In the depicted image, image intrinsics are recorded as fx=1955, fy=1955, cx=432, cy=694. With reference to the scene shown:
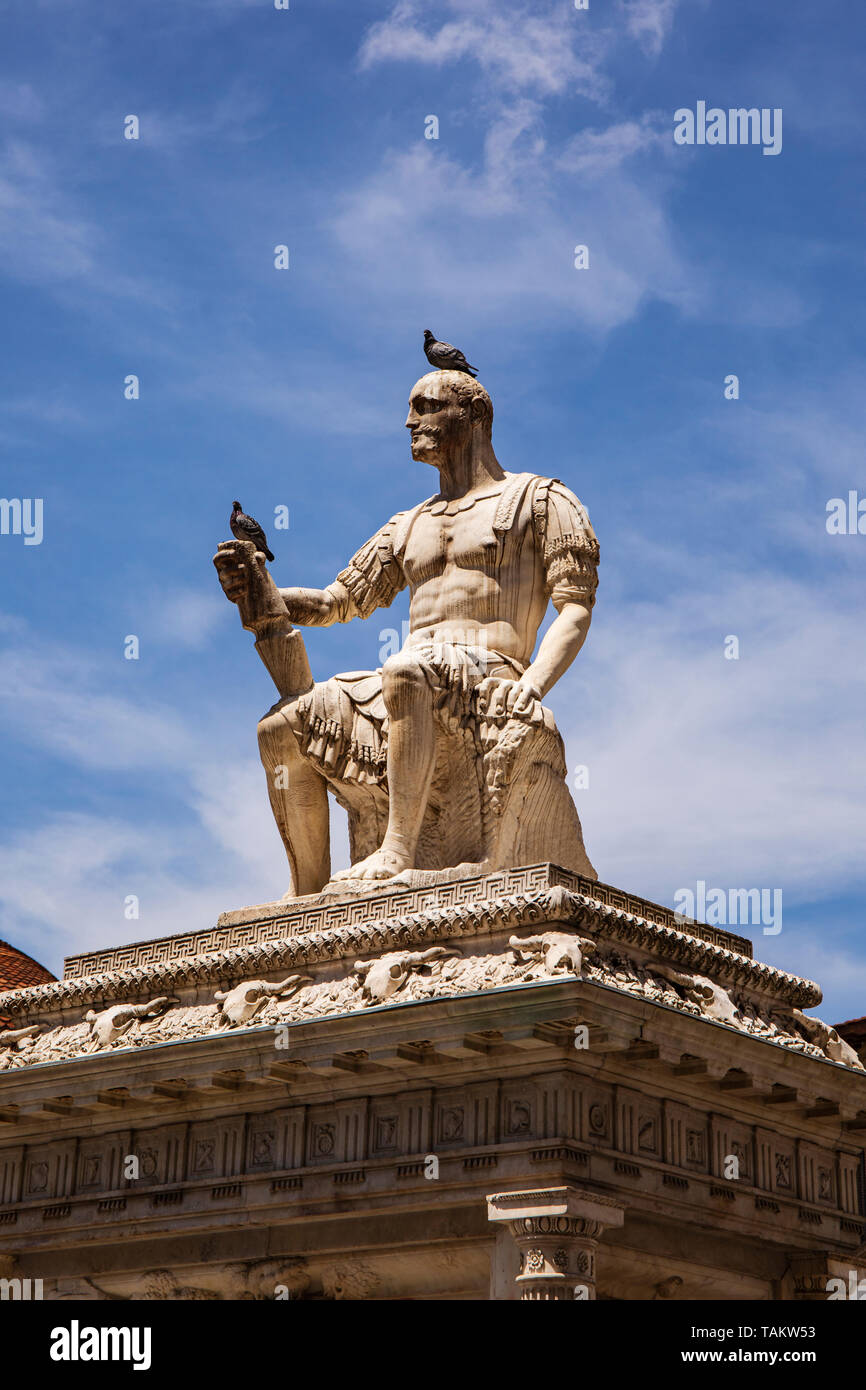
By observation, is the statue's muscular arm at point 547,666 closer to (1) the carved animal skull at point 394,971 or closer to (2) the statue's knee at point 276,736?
(2) the statue's knee at point 276,736

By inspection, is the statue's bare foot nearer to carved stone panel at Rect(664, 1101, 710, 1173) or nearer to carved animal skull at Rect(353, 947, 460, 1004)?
carved animal skull at Rect(353, 947, 460, 1004)

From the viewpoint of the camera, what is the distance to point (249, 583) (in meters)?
17.9

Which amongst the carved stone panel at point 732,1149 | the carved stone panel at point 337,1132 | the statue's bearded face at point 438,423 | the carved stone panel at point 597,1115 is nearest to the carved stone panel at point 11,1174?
the carved stone panel at point 337,1132

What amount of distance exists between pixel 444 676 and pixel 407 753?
74 centimetres

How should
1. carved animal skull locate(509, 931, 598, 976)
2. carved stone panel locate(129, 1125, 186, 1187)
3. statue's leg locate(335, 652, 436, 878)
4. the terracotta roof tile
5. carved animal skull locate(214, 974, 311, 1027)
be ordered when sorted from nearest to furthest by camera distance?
carved animal skull locate(509, 931, 598, 976)
carved animal skull locate(214, 974, 311, 1027)
carved stone panel locate(129, 1125, 186, 1187)
statue's leg locate(335, 652, 436, 878)
the terracotta roof tile

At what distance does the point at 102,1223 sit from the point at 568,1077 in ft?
14.6

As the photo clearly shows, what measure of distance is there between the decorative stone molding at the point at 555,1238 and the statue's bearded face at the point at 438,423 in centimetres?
720

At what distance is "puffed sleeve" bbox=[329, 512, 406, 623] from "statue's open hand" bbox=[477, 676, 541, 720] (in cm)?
230

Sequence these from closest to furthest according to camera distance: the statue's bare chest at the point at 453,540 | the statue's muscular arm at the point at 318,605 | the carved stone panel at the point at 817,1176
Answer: the carved stone panel at the point at 817,1176 < the statue's bare chest at the point at 453,540 < the statue's muscular arm at the point at 318,605

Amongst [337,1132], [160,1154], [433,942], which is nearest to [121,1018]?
[160,1154]

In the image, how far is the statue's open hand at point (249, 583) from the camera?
1783 centimetres

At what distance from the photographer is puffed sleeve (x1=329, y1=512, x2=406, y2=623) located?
18609 mm

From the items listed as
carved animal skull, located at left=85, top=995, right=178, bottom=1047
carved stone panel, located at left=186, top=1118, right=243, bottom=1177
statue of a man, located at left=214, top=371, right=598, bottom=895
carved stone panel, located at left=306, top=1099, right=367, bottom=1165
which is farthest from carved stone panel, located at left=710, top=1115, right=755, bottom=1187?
carved animal skull, located at left=85, top=995, right=178, bottom=1047
